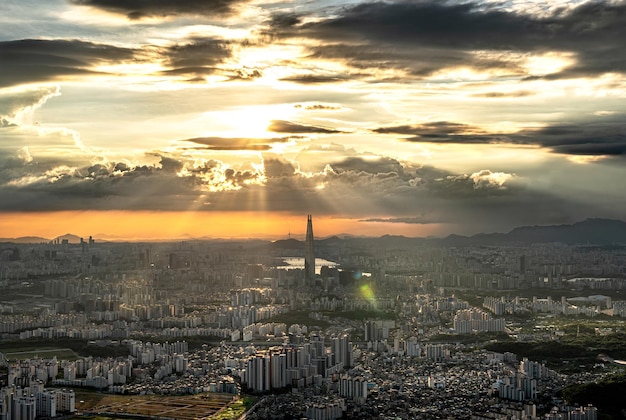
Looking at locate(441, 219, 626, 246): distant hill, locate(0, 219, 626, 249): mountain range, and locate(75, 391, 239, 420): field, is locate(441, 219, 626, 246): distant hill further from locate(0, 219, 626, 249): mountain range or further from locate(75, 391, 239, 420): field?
locate(75, 391, 239, 420): field

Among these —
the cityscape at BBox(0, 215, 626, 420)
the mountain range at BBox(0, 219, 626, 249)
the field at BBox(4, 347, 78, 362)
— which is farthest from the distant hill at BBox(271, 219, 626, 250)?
the field at BBox(4, 347, 78, 362)

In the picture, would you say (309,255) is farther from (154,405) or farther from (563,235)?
(563,235)

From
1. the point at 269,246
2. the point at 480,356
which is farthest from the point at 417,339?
the point at 269,246

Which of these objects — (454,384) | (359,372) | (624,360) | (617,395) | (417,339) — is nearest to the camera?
(617,395)

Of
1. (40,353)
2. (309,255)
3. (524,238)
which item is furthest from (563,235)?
(40,353)

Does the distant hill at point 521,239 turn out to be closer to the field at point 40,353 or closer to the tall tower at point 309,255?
the tall tower at point 309,255

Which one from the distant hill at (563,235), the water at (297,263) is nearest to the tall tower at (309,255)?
the water at (297,263)

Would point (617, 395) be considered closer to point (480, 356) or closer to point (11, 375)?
point (480, 356)
